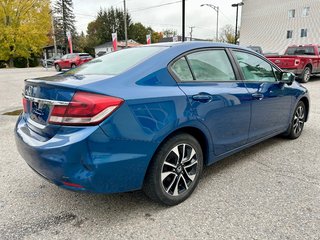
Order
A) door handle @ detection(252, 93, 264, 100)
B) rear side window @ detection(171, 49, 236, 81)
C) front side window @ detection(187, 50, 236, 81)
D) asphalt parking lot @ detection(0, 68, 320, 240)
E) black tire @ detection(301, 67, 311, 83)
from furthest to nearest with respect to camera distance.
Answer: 1. black tire @ detection(301, 67, 311, 83)
2. door handle @ detection(252, 93, 264, 100)
3. front side window @ detection(187, 50, 236, 81)
4. rear side window @ detection(171, 49, 236, 81)
5. asphalt parking lot @ detection(0, 68, 320, 240)

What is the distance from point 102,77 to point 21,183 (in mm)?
1745

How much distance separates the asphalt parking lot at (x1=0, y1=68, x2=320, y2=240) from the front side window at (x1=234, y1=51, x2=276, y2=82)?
1.14 m

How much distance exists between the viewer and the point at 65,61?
2383 centimetres

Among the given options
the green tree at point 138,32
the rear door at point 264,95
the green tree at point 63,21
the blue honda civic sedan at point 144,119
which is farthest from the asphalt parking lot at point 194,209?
the green tree at point 138,32

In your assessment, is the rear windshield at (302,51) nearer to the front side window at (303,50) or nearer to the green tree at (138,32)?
the front side window at (303,50)

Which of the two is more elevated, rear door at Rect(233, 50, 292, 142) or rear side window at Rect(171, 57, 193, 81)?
rear side window at Rect(171, 57, 193, 81)

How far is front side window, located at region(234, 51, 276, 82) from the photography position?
343 centimetres

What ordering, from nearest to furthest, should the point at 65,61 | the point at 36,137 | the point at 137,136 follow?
the point at 137,136
the point at 36,137
the point at 65,61

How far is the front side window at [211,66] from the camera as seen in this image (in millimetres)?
2848

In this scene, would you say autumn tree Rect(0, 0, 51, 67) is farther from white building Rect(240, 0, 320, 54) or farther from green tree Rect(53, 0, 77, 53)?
white building Rect(240, 0, 320, 54)

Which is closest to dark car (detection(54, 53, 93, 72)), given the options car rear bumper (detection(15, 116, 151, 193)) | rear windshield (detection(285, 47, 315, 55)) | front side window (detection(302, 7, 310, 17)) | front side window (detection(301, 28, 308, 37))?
rear windshield (detection(285, 47, 315, 55))

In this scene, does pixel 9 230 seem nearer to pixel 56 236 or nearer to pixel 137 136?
pixel 56 236

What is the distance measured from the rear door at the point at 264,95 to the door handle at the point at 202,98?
80cm

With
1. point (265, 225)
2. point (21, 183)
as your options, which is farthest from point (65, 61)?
point (265, 225)
